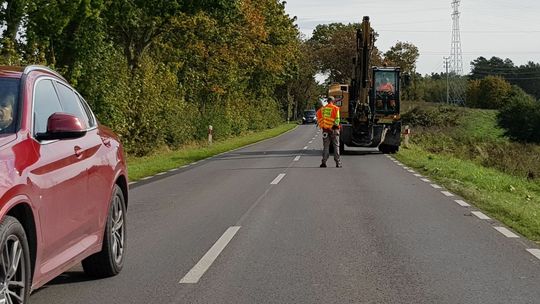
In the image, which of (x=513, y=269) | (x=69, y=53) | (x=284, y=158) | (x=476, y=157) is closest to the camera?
(x=513, y=269)

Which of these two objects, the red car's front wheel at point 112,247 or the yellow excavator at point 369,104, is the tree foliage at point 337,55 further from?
the red car's front wheel at point 112,247

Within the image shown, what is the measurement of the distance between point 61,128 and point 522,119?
2828 inches

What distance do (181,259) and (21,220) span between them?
10.3 feet

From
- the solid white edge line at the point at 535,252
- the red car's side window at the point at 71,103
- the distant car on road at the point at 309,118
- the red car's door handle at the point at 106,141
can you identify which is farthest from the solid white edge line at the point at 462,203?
the distant car on road at the point at 309,118

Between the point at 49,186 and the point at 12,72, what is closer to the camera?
the point at 49,186

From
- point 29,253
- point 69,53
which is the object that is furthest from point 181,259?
point 69,53

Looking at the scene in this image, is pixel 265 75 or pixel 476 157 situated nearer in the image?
pixel 476 157

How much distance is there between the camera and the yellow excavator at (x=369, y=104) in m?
27.7

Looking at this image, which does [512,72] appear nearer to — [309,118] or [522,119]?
[309,118]

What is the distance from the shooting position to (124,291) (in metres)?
6.32

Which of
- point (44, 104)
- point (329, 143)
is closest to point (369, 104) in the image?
point (329, 143)

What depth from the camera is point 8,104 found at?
17.1 ft

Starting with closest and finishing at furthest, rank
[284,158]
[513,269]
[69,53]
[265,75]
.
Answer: [513,269] → [69,53] → [284,158] → [265,75]

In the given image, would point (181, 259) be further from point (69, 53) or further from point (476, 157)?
point (476, 157)
